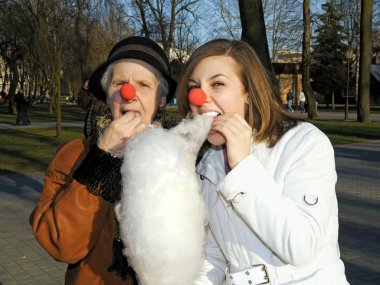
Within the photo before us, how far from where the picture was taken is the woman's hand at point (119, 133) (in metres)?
1.59

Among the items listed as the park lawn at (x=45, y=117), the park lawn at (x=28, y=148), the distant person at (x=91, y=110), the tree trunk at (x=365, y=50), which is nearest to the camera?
the distant person at (x=91, y=110)

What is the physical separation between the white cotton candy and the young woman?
0.14 meters

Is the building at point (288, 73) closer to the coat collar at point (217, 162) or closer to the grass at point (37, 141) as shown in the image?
the grass at point (37, 141)

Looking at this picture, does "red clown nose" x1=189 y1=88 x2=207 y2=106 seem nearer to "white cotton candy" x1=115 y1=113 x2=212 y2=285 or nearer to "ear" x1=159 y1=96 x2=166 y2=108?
"white cotton candy" x1=115 y1=113 x2=212 y2=285

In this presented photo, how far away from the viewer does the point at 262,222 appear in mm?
1472

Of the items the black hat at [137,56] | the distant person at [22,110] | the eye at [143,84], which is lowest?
the distant person at [22,110]

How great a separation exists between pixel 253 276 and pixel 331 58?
1734 inches

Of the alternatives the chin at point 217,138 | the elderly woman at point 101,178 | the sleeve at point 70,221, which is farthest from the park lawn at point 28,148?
the chin at point 217,138

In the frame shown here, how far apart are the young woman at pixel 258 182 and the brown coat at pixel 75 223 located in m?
0.37

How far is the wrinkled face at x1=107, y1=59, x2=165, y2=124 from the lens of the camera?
6.09ft

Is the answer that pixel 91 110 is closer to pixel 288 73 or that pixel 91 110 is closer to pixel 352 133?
pixel 352 133

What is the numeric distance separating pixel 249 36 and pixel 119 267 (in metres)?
8.75

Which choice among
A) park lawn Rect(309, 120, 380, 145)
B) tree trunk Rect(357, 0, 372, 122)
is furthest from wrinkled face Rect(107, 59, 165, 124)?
tree trunk Rect(357, 0, 372, 122)

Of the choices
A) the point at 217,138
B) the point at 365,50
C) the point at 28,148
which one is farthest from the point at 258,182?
the point at 365,50
